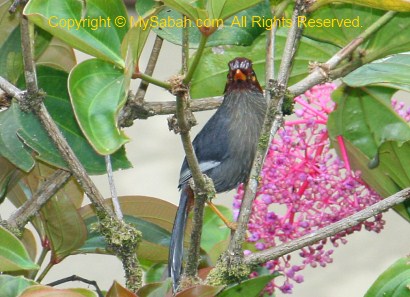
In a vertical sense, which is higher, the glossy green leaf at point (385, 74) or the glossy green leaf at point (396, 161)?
the glossy green leaf at point (385, 74)

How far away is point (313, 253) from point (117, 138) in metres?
0.48

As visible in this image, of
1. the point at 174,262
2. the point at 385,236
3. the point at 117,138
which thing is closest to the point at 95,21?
the point at 117,138

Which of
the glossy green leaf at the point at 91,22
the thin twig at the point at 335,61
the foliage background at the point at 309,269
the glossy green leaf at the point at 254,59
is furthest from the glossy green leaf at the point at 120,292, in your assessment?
the foliage background at the point at 309,269

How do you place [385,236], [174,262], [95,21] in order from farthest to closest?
[385,236] < [174,262] < [95,21]

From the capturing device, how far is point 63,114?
1.41 m

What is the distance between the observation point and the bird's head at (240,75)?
1.48 metres

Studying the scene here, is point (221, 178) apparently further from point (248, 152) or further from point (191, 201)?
point (191, 201)

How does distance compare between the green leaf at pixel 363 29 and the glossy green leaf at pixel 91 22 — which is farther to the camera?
the green leaf at pixel 363 29

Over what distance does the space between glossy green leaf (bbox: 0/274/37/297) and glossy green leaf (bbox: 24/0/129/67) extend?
28 cm

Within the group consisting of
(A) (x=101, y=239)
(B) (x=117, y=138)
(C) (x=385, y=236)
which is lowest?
(B) (x=117, y=138)

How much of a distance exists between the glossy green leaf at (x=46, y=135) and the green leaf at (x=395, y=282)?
1.35ft

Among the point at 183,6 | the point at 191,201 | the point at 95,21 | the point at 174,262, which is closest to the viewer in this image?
the point at 183,6

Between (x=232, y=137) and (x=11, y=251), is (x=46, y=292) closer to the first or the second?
(x=11, y=251)

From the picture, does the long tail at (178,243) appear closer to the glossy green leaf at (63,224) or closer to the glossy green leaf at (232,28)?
the glossy green leaf at (63,224)
